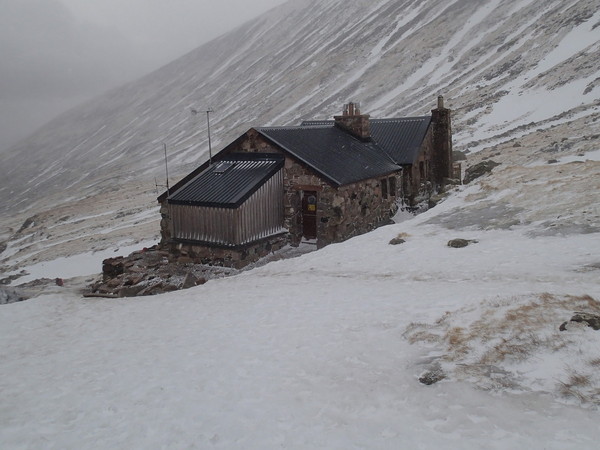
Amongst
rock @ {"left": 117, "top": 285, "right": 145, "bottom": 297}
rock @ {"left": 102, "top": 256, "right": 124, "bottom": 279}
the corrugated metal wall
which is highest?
the corrugated metal wall

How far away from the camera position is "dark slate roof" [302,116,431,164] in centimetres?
2858

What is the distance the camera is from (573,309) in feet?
28.7

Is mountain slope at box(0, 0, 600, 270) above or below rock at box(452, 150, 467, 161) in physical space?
above

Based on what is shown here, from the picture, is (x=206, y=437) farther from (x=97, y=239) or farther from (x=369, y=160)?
(x=97, y=239)

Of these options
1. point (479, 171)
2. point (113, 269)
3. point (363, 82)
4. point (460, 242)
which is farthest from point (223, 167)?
point (363, 82)

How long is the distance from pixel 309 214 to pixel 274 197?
1928 mm

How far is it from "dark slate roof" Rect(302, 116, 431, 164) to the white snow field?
13.6 meters

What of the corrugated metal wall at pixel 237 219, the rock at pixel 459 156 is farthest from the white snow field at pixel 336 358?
the rock at pixel 459 156

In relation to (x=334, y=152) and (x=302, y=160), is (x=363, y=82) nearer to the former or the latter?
(x=334, y=152)

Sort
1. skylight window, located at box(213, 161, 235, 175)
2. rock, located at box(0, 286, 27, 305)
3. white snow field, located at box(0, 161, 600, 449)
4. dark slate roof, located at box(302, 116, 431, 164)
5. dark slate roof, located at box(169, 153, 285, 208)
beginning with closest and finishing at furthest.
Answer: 1. white snow field, located at box(0, 161, 600, 449)
2. rock, located at box(0, 286, 27, 305)
3. dark slate roof, located at box(169, 153, 285, 208)
4. skylight window, located at box(213, 161, 235, 175)
5. dark slate roof, located at box(302, 116, 431, 164)

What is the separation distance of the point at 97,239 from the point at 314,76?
80846mm

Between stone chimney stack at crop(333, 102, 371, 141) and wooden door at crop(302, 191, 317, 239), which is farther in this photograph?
stone chimney stack at crop(333, 102, 371, 141)

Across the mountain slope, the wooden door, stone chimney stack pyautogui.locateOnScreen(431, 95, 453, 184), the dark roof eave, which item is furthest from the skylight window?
the mountain slope

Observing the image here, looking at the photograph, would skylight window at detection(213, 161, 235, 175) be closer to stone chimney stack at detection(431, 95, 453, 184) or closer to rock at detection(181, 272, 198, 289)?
rock at detection(181, 272, 198, 289)
